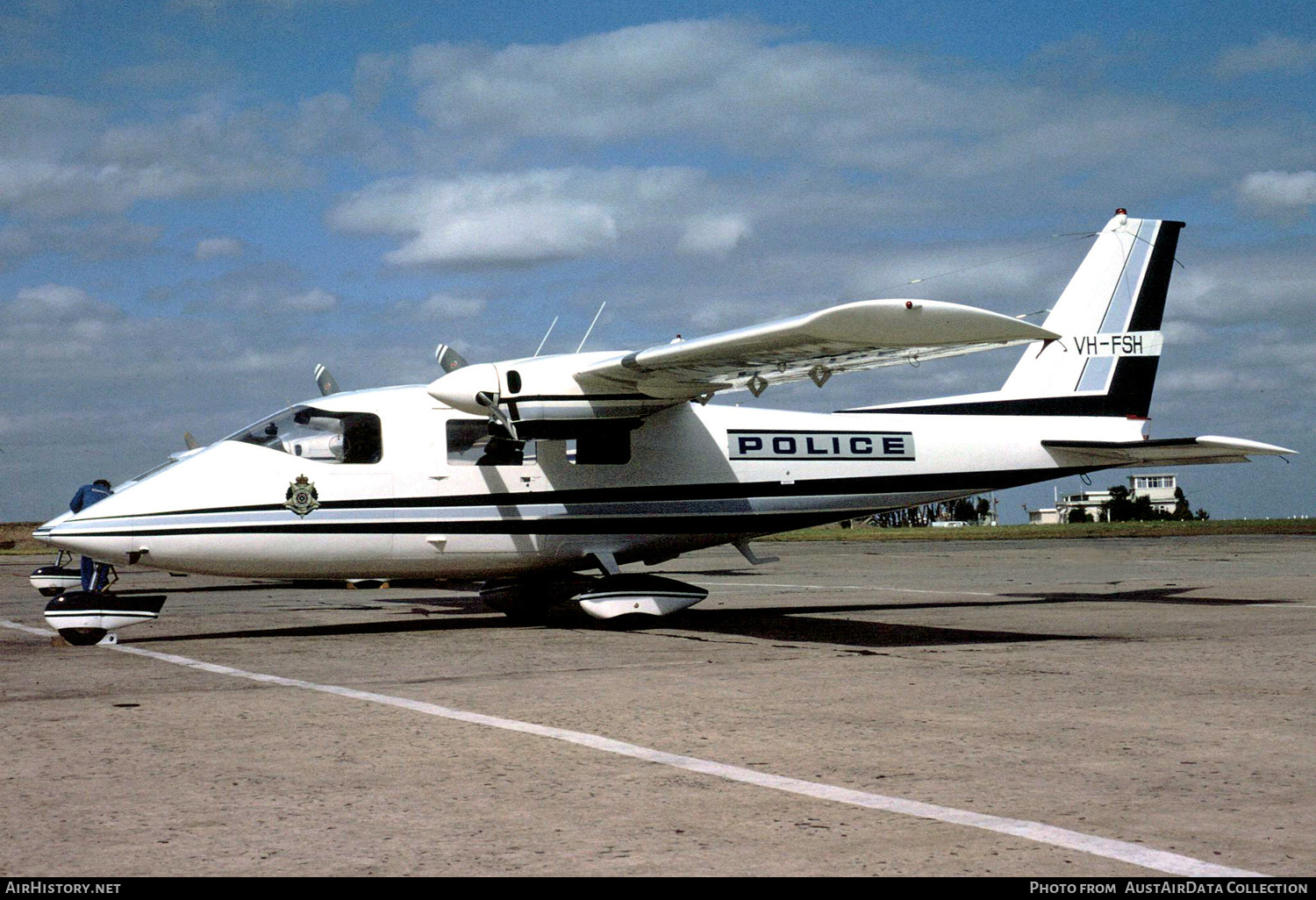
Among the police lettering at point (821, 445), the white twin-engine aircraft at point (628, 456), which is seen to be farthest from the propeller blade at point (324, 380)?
the police lettering at point (821, 445)

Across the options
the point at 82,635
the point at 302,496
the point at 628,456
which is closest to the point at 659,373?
the point at 628,456

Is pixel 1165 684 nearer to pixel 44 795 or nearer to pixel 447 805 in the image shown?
pixel 447 805

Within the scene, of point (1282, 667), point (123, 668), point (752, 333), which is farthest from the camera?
point (752, 333)

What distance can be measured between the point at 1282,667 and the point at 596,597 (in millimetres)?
7475

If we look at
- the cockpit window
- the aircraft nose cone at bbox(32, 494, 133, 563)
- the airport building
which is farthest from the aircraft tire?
the airport building

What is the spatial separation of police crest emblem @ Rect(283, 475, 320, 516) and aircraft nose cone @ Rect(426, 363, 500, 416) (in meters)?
1.75

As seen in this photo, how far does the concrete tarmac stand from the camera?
15.5 feet

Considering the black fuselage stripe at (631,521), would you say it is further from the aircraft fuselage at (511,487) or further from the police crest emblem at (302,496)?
the police crest emblem at (302,496)

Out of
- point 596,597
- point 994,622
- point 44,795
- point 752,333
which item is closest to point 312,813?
point 44,795

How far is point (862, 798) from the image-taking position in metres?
5.61

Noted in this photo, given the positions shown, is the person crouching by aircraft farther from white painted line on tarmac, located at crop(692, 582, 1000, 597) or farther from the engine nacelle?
white painted line on tarmac, located at crop(692, 582, 1000, 597)

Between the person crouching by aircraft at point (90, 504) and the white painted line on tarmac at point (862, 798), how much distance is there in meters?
8.03

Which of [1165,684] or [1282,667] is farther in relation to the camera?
[1282,667]
